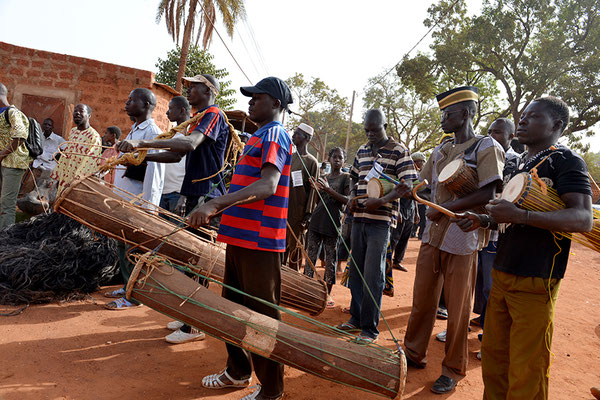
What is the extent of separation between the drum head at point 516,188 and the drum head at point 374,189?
1.24 meters

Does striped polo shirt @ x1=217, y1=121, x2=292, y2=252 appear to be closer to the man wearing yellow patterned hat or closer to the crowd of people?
the crowd of people

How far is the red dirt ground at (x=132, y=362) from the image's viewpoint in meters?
2.61

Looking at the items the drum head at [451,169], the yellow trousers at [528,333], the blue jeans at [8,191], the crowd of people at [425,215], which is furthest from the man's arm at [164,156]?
the blue jeans at [8,191]

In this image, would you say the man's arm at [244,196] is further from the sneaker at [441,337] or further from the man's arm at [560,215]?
the sneaker at [441,337]

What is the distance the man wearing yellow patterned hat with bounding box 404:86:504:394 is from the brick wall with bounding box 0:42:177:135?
813 centimetres

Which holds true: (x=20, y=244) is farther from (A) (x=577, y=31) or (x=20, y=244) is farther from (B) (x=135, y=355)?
(A) (x=577, y=31)

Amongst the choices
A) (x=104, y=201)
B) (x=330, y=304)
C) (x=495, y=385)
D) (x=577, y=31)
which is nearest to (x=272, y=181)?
(x=104, y=201)

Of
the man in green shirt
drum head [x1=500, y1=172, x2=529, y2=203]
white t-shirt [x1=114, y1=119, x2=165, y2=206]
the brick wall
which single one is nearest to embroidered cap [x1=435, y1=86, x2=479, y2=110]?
drum head [x1=500, y1=172, x2=529, y2=203]

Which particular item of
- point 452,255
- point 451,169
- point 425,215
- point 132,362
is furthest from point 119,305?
point 451,169

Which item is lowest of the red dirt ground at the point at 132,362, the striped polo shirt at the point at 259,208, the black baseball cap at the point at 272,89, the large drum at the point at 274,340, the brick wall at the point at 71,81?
the red dirt ground at the point at 132,362

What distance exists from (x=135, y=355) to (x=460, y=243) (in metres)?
2.62

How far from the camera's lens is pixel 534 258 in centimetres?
213

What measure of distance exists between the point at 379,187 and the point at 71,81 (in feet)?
27.7

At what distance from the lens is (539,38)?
16031 millimetres
